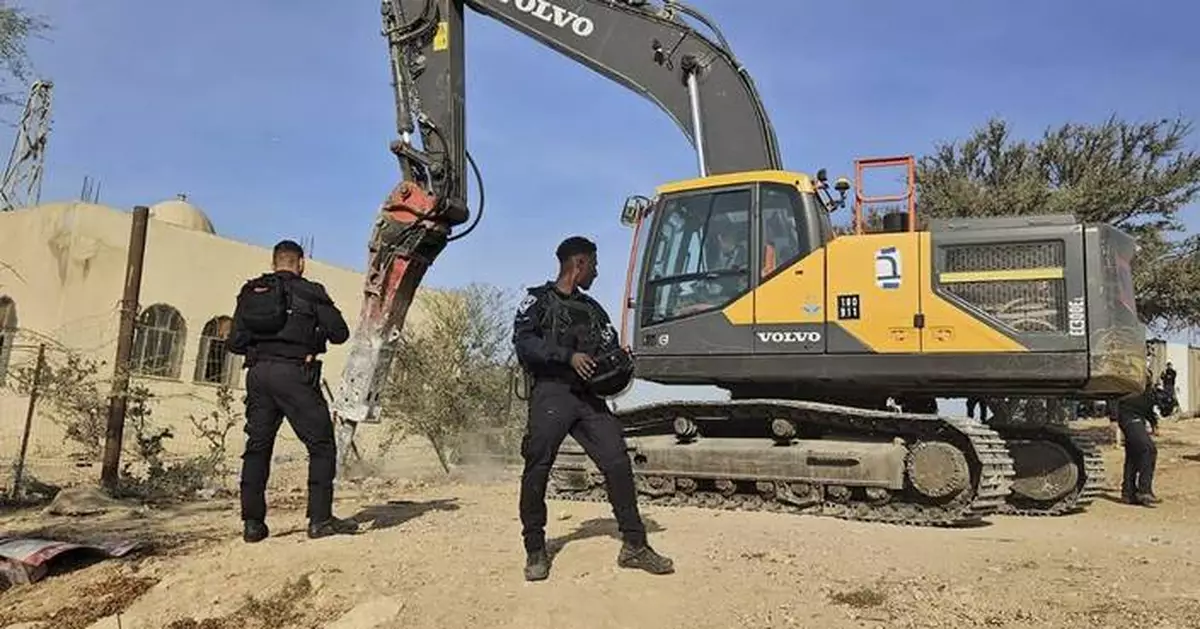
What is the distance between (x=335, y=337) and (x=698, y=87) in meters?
4.26

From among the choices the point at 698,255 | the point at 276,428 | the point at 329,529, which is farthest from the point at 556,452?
the point at 698,255

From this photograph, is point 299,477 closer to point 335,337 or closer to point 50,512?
point 50,512

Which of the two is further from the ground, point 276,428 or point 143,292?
point 143,292

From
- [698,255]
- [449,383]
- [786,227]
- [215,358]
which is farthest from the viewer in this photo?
[215,358]

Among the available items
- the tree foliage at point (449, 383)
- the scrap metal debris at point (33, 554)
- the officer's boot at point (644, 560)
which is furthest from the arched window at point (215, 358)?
the officer's boot at point (644, 560)

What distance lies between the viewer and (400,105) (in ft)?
29.9

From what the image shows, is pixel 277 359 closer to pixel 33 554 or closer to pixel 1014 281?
pixel 33 554

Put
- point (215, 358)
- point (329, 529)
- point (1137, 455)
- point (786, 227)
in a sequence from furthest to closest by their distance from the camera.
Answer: point (215, 358), point (1137, 455), point (786, 227), point (329, 529)

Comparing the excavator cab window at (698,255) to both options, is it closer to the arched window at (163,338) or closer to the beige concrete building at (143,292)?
the beige concrete building at (143,292)

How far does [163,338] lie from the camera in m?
20.0

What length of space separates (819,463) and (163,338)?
53.2 feet

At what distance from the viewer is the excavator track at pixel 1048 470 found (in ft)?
29.3

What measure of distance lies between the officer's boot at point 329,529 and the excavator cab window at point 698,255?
315 centimetres

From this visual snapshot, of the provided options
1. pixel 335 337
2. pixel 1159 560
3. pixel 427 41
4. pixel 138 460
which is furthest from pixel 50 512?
pixel 1159 560
